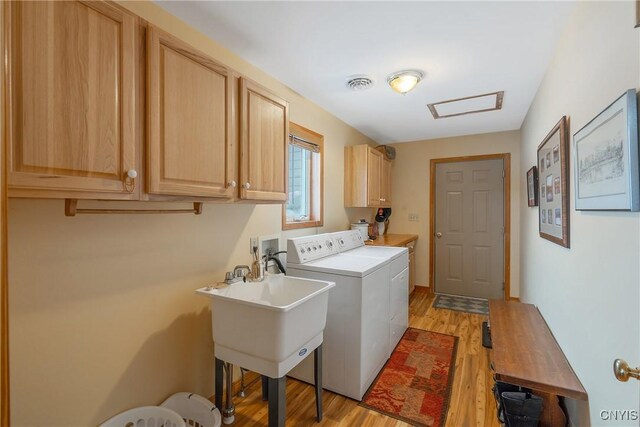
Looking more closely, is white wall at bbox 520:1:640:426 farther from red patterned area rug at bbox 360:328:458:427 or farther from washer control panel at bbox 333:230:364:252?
washer control panel at bbox 333:230:364:252

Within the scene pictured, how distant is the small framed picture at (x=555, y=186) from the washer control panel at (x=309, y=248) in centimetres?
157

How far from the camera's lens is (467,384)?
2143 millimetres

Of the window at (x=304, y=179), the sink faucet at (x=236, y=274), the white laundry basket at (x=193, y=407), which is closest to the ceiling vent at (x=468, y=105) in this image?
the window at (x=304, y=179)

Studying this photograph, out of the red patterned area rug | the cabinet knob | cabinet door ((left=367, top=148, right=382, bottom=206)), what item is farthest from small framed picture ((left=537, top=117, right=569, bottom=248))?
the cabinet knob

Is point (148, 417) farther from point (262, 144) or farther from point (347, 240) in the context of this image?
point (347, 240)

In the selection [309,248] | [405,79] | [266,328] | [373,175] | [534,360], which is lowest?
[534,360]

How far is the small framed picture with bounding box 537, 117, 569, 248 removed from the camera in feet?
5.19

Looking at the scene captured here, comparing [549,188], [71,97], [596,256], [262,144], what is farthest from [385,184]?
[71,97]

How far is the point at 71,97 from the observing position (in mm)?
980

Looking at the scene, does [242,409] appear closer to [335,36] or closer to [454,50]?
[335,36]

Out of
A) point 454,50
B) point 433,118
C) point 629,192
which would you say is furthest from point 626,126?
point 433,118

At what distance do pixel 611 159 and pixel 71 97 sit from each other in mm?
1837

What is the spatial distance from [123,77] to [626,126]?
1.71m

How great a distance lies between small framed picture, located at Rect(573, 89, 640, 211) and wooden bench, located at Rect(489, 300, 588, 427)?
0.79 meters
